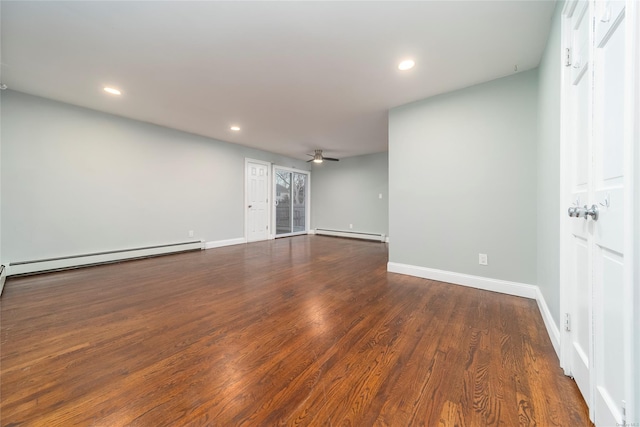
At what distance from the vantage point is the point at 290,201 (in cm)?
734

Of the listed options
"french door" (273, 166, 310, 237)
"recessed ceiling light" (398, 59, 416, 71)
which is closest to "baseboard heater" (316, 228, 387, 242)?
"french door" (273, 166, 310, 237)

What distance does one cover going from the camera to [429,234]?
3.08 meters

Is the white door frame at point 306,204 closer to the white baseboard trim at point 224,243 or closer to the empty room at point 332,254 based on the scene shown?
the white baseboard trim at point 224,243

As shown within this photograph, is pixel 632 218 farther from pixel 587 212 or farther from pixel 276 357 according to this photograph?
pixel 276 357

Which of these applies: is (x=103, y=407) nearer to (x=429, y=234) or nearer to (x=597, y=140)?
(x=597, y=140)

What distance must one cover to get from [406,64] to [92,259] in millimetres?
5234

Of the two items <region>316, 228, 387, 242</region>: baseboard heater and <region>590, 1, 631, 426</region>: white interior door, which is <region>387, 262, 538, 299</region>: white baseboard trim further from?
<region>316, 228, 387, 242</region>: baseboard heater

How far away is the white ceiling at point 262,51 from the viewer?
1.75 m

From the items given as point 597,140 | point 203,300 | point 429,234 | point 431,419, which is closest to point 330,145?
point 429,234

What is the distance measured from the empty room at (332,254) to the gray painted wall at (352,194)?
204 cm

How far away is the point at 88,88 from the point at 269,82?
239 centimetres

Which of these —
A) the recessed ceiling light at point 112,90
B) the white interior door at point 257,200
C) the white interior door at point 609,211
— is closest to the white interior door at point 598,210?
the white interior door at point 609,211

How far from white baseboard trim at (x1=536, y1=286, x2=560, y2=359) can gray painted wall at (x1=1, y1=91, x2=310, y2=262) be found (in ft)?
18.2

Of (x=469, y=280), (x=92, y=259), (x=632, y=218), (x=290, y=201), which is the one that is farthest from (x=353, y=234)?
(x=632, y=218)
